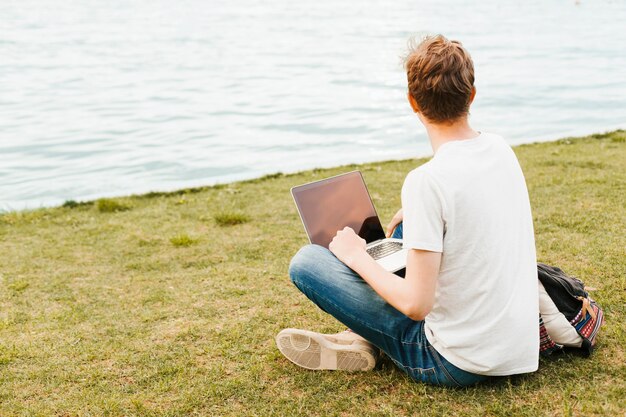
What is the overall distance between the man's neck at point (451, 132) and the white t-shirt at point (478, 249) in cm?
4

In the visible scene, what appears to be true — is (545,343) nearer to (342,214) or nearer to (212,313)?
(342,214)

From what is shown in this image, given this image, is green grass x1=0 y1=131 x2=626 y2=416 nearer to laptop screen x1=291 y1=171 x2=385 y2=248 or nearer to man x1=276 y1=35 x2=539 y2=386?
man x1=276 y1=35 x2=539 y2=386

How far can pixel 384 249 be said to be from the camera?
3.31 m

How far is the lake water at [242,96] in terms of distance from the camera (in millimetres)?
10430

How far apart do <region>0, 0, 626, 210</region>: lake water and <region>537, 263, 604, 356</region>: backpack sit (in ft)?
3.76

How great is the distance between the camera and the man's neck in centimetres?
251

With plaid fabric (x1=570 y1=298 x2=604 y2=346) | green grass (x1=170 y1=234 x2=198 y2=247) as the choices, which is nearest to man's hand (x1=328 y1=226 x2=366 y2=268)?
plaid fabric (x1=570 y1=298 x2=604 y2=346)

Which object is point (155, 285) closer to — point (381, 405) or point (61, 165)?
point (381, 405)

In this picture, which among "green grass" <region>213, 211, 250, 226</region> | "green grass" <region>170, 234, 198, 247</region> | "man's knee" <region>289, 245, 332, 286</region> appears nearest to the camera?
"man's knee" <region>289, 245, 332, 286</region>

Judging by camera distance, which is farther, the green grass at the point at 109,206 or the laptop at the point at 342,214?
the green grass at the point at 109,206

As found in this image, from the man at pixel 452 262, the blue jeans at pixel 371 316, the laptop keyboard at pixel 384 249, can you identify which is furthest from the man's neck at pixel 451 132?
the laptop keyboard at pixel 384 249

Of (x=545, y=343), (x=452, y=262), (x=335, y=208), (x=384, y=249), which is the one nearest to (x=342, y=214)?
(x=335, y=208)

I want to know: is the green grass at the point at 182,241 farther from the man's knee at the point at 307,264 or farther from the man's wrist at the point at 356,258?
the man's wrist at the point at 356,258

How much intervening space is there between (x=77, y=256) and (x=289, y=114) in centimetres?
945
